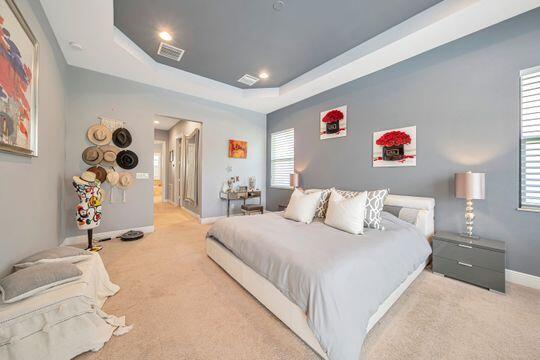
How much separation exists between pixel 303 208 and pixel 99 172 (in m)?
3.40

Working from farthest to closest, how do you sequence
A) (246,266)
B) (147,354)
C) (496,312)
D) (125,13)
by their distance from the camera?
(125,13) → (246,266) → (496,312) → (147,354)

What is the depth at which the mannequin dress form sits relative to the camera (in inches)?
103

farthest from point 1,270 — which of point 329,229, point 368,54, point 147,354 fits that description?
point 368,54

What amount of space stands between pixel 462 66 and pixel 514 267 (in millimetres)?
2429

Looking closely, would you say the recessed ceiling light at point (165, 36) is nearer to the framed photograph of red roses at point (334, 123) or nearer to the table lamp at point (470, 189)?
the framed photograph of red roses at point (334, 123)

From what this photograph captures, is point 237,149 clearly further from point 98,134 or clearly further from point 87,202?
point 87,202

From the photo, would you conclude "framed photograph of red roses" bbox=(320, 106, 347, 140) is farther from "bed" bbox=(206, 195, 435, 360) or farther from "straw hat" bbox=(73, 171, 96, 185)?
"straw hat" bbox=(73, 171, 96, 185)

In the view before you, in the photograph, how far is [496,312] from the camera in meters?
1.68

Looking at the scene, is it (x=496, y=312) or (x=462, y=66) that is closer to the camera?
(x=496, y=312)

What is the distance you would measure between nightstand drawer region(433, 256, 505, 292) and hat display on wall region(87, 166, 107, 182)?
4987 mm

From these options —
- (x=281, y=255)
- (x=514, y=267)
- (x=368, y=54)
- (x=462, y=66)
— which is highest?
(x=368, y=54)

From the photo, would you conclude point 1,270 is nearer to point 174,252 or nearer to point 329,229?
point 174,252

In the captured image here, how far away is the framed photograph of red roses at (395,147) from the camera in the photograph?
2.85 m

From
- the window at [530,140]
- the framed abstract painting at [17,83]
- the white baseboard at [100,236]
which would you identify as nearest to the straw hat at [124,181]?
the white baseboard at [100,236]
